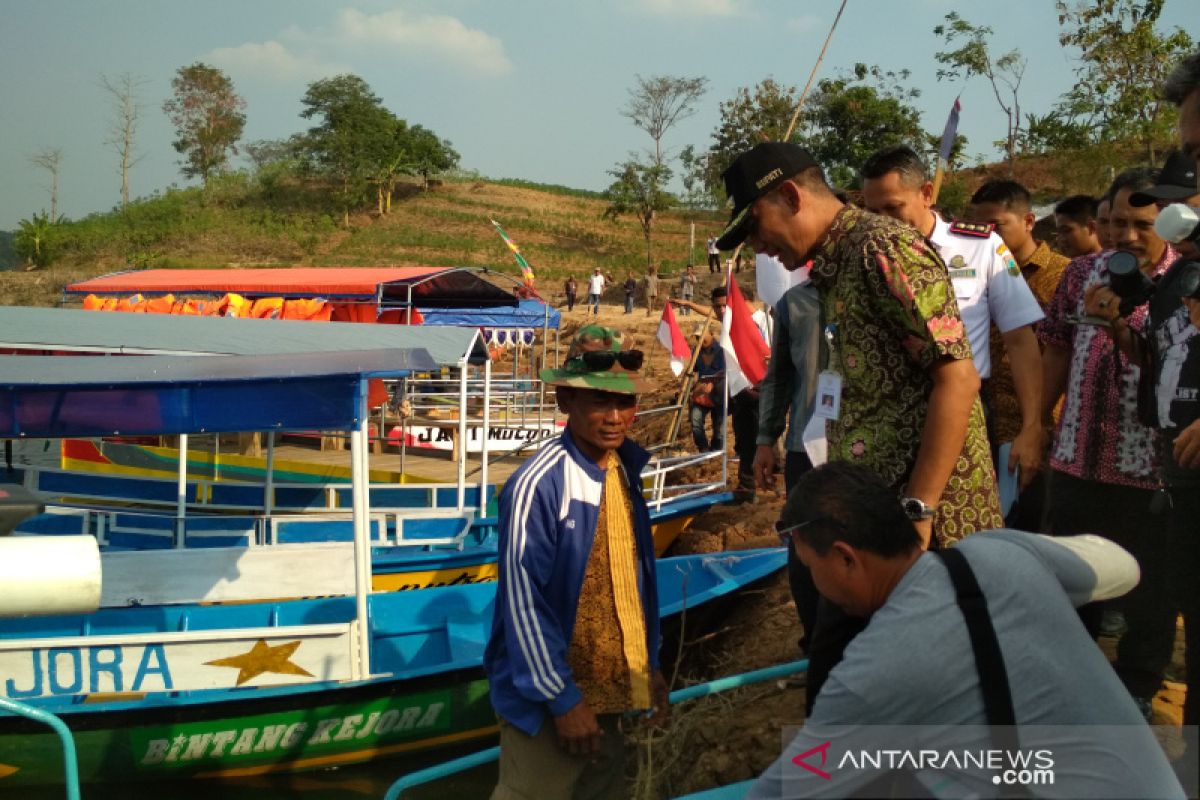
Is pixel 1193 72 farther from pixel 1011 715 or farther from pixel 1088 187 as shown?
pixel 1088 187

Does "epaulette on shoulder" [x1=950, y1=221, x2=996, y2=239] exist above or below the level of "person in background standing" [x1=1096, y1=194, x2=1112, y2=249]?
below

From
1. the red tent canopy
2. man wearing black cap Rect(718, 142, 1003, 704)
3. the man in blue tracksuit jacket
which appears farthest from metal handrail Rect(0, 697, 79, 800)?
the red tent canopy

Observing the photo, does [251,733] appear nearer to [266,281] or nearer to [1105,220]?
[1105,220]

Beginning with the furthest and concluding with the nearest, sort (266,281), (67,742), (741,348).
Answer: (266,281) → (741,348) → (67,742)

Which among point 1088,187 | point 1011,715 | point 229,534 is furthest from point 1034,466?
point 1088,187

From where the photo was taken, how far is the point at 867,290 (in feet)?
8.09

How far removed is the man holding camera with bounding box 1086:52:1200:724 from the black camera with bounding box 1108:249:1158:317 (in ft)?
0.10

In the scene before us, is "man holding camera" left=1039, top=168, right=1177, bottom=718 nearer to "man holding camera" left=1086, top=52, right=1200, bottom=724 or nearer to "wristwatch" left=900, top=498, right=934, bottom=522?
"man holding camera" left=1086, top=52, right=1200, bottom=724

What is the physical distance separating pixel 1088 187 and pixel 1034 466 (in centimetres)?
2407

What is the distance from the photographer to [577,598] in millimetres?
2773

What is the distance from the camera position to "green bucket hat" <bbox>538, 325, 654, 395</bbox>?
2793 mm

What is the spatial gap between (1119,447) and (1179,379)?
18.9 inches

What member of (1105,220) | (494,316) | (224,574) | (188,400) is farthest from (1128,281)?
(494,316)

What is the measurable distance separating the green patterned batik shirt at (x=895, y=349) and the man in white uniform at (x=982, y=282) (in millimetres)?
869
